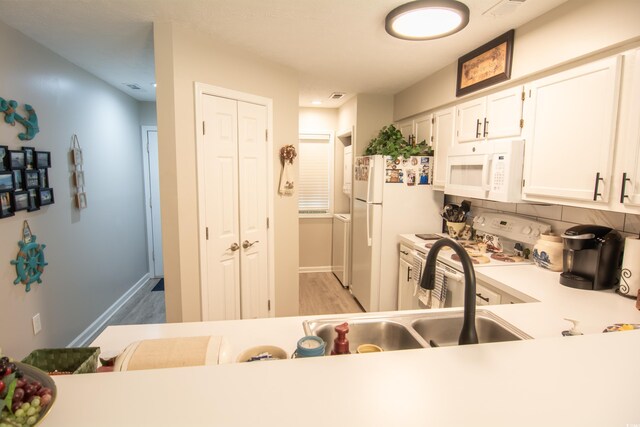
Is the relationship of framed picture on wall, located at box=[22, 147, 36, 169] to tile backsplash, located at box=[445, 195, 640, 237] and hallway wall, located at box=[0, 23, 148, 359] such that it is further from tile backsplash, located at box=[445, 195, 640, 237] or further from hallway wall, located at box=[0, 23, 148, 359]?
tile backsplash, located at box=[445, 195, 640, 237]

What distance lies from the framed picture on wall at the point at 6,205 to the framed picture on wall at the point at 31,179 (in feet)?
0.57

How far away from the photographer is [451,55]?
271 cm

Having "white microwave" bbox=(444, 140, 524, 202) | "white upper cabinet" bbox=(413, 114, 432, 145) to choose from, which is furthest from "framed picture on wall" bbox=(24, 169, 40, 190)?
"white upper cabinet" bbox=(413, 114, 432, 145)

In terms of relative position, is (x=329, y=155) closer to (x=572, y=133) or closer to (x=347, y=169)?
(x=347, y=169)

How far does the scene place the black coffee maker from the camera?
1808 mm

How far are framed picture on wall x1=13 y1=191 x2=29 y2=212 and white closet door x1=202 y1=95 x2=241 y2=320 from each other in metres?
1.18

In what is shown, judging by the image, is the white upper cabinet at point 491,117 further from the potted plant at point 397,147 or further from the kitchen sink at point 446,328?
the kitchen sink at point 446,328

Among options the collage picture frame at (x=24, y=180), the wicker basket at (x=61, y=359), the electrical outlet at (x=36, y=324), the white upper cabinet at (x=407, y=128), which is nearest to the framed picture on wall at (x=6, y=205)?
the collage picture frame at (x=24, y=180)

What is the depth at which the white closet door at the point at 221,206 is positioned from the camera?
2.44 metres

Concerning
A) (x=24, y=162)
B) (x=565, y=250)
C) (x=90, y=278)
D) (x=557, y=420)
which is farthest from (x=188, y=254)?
(x=565, y=250)

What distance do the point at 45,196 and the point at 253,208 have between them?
5.03ft

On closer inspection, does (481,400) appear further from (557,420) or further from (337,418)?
(337,418)

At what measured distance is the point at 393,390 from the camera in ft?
2.30

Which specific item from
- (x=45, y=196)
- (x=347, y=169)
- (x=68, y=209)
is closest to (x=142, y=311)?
(x=68, y=209)
